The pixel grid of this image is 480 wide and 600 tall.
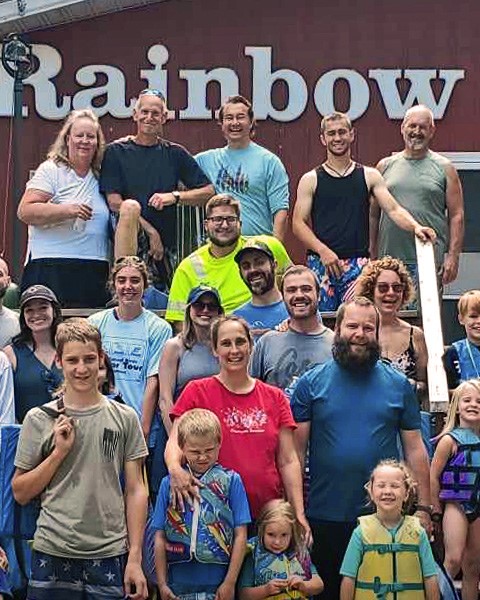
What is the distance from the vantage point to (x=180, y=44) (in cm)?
1243

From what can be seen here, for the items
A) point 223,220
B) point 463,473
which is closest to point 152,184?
point 223,220

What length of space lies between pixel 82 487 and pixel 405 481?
1.47 metres

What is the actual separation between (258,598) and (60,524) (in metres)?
0.99

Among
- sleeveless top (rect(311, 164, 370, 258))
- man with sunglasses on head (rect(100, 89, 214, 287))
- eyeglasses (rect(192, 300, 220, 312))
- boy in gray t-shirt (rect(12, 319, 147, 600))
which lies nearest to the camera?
boy in gray t-shirt (rect(12, 319, 147, 600))

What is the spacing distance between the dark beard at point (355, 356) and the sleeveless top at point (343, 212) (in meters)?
2.33

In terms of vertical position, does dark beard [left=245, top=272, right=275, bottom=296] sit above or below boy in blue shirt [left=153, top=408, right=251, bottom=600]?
above

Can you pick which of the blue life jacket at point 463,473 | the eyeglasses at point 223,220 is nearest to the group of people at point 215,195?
the eyeglasses at point 223,220

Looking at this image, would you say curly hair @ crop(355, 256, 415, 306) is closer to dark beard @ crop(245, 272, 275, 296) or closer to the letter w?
dark beard @ crop(245, 272, 275, 296)

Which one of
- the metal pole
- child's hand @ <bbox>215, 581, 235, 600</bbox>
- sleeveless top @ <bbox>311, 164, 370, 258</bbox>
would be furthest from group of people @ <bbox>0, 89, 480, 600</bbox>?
the metal pole

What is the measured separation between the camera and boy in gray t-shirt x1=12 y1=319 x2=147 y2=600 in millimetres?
5895

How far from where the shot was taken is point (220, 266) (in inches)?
313

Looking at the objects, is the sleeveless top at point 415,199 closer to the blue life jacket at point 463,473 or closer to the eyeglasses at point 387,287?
the eyeglasses at point 387,287

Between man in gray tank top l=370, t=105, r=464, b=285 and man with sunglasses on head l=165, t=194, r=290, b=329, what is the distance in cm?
151

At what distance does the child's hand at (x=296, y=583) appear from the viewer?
20.3ft
